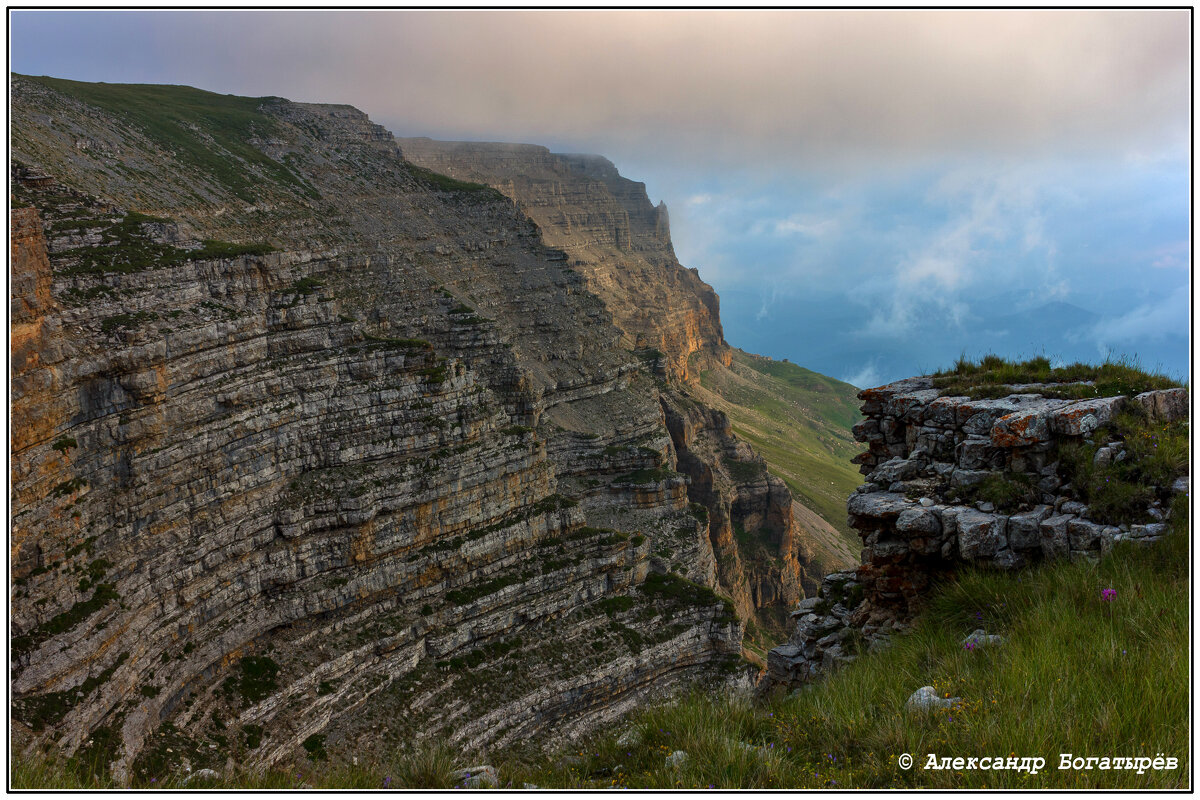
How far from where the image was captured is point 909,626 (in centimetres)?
1139

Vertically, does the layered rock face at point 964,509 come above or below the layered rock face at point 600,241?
below

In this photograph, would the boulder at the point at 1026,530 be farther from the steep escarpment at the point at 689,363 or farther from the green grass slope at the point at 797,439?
the green grass slope at the point at 797,439

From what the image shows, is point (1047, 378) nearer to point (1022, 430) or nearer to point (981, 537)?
point (1022, 430)

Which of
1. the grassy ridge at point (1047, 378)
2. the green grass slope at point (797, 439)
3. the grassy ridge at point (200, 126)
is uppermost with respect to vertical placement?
the grassy ridge at point (200, 126)

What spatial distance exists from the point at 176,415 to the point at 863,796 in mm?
34509

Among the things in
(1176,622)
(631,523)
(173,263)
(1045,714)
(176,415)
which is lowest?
(631,523)

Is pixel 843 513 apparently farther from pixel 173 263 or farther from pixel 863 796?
pixel 863 796

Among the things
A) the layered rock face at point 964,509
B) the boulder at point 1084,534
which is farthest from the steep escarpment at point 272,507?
the boulder at point 1084,534

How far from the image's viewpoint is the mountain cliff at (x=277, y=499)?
27.3m

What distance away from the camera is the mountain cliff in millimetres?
27266

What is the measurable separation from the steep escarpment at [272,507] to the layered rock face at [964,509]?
1766cm

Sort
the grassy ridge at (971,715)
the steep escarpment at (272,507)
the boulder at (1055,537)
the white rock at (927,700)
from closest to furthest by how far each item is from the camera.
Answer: the grassy ridge at (971,715), the white rock at (927,700), the boulder at (1055,537), the steep escarpment at (272,507)

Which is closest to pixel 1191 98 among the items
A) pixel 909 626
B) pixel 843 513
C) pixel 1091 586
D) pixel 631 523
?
pixel 1091 586

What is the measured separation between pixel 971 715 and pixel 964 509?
17.8 ft
